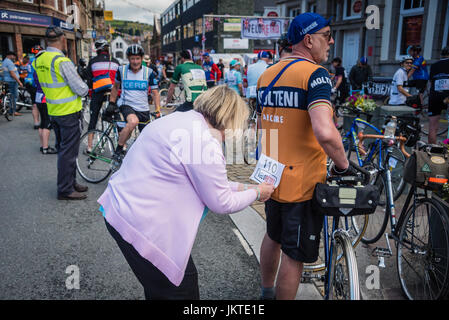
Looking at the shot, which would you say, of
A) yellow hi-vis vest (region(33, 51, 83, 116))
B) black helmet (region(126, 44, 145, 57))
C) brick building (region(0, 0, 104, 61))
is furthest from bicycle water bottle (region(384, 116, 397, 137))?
brick building (region(0, 0, 104, 61))

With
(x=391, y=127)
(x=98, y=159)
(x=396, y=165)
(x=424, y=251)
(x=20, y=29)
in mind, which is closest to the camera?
(x=424, y=251)

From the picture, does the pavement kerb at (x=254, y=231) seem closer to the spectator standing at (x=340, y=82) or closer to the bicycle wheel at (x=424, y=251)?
the bicycle wheel at (x=424, y=251)

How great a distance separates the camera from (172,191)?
188 cm

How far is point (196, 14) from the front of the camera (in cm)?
5188

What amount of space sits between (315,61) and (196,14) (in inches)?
2104

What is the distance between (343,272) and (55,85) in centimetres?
453

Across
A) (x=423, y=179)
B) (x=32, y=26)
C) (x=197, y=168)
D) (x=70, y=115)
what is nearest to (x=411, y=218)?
(x=423, y=179)

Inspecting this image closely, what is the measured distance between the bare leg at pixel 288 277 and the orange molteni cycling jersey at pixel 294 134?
0.43 metres

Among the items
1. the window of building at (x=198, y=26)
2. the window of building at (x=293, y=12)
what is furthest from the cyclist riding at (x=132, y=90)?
the window of building at (x=198, y=26)

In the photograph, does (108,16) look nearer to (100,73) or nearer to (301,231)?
(100,73)

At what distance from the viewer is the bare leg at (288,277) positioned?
2471 mm

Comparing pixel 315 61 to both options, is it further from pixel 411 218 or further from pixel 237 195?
pixel 411 218

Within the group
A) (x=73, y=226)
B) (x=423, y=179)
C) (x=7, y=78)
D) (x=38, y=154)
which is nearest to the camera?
A: (x=423, y=179)

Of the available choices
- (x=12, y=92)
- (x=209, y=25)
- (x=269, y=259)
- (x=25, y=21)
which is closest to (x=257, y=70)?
(x=269, y=259)
